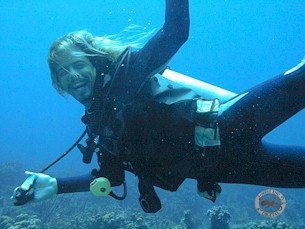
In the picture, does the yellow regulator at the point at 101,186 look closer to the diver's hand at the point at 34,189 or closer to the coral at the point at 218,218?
the diver's hand at the point at 34,189

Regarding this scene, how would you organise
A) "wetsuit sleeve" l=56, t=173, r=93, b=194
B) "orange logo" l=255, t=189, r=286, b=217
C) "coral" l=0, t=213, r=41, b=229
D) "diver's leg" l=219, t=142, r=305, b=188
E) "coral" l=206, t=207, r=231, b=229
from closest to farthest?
"diver's leg" l=219, t=142, r=305, b=188, "wetsuit sleeve" l=56, t=173, r=93, b=194, "orange logo" l=255, t=189, r=286, b=217, "coral" l=0, t=213, r=41, b=229, "coral" l=206, t=207, r=231, b=229

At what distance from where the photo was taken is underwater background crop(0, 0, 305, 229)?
387 inches

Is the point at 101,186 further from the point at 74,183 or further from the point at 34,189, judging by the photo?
the point at 34,189

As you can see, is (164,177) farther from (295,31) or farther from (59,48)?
(295,31)

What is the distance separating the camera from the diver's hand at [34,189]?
3287 millimetres

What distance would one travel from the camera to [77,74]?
3.17 metres

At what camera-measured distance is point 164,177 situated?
314 centimetres

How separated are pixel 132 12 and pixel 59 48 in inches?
2451

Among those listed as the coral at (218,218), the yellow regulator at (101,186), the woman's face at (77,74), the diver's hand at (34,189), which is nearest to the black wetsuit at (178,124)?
the woman's face at (77,74)

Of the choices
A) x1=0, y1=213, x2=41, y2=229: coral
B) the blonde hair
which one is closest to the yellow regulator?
the blonde hair

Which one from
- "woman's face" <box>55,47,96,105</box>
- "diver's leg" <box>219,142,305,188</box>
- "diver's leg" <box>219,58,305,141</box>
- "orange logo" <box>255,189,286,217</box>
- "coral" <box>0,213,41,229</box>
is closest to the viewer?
"diver's leg" <box>219,58,305,141</box>

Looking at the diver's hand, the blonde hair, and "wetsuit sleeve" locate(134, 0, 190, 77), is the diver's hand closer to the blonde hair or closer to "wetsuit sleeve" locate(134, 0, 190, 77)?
the blonde hair

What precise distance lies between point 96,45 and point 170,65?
320 inches

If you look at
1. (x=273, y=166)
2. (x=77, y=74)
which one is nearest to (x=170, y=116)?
(x=77, y=74)
